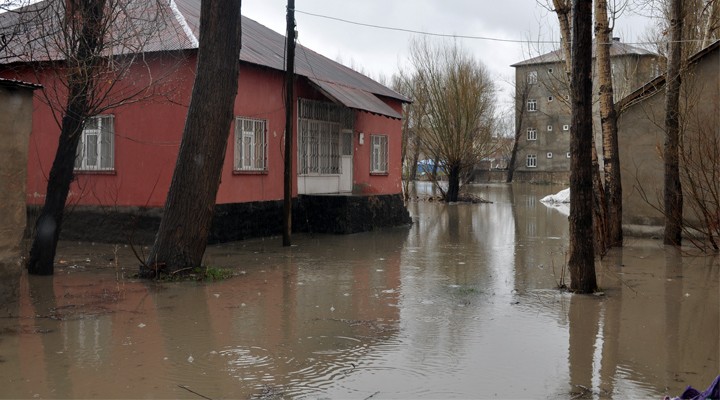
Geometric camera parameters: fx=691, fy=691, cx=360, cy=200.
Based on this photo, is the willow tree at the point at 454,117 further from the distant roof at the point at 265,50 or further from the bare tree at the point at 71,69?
the bare tree at the point at 71,69

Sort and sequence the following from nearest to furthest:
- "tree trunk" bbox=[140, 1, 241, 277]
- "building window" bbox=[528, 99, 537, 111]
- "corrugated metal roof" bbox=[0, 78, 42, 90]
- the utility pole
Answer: "corrugated metal roof" bbox=[0, 78, 42, 90] → "tree trunk" bbox=[140, 1, 241, 277] → the utility pole → "building window" bbox=[528, 99, 537, 111]

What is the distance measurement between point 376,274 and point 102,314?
4851mm

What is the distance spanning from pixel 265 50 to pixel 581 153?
11.1m

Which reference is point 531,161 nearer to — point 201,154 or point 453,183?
point 453,183

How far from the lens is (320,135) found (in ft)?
66.3

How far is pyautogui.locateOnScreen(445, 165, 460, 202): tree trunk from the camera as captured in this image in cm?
3381

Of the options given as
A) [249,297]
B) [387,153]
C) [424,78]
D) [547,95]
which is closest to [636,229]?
[387,153]

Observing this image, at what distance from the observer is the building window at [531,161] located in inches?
2736

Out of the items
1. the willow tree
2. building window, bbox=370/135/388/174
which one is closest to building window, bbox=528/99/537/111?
the willow tree

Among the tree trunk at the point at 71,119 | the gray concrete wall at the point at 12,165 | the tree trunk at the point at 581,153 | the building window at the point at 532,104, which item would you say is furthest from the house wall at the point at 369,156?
the building window at the point at 532,104

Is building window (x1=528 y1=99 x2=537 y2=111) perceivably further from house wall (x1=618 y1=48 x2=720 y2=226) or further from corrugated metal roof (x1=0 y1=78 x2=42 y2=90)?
corrugated metal roof (x1=0 y1=78 x2=42 y2=90)

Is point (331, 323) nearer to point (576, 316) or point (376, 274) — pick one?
point (576, 316)

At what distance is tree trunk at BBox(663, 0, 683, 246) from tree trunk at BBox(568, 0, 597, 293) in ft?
18.6

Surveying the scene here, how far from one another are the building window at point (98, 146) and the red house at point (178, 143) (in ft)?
0.08
